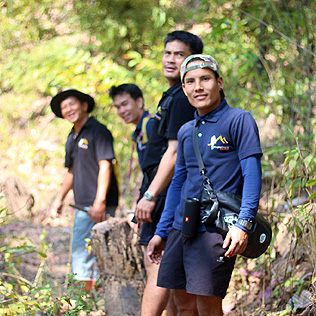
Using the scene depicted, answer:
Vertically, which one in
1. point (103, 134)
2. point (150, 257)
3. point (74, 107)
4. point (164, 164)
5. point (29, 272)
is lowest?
point (29, 272)

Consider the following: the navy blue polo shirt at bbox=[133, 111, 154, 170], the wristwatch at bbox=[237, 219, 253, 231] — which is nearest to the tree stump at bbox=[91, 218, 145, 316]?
the navy blue polo shirt at bbox=[133, 111, 154, 170]

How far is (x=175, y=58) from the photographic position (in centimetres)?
314

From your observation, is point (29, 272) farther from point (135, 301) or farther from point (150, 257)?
point (150, 257)

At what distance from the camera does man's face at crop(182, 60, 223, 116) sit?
253cm

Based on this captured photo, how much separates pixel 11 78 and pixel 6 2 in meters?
3.99

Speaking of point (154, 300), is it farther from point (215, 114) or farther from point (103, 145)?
point (103, 145)

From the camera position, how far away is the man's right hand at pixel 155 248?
281cm

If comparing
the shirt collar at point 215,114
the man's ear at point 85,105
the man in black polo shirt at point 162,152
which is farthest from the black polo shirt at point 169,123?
the man's ear at point 85,105

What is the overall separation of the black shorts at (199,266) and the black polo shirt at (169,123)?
72 cm

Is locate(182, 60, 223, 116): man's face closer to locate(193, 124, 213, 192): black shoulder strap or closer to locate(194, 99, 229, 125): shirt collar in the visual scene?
locate(194, 99, 229, 125): shirt collar

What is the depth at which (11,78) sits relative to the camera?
8.98 meters

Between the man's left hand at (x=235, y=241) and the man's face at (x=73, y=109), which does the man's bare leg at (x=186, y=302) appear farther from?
the man's face at (x=73, y=109)

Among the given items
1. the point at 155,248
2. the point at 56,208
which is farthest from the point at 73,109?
the point at 155,248

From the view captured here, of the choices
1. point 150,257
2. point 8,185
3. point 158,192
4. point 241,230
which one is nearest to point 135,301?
point 150,257
